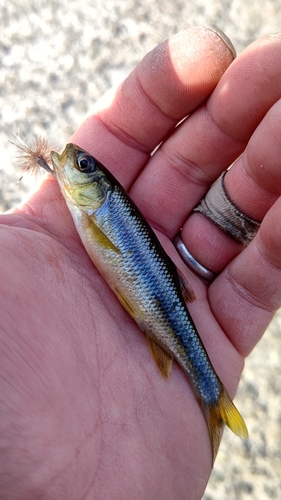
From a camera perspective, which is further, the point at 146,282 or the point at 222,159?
the point at 222,159

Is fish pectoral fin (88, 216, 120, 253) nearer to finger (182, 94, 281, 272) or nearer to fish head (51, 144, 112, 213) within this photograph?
fish head (51, 144, 112, 213)

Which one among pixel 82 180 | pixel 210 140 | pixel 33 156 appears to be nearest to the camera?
pixel 82 180

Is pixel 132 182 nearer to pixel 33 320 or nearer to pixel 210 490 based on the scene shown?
pixel 33 320

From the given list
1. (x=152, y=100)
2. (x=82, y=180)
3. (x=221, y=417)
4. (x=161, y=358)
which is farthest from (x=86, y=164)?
(x=221, y=417)

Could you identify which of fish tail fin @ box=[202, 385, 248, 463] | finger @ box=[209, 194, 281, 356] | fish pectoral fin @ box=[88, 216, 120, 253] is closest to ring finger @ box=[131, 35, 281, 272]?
finger @ box=[209, 194, 281, 356]

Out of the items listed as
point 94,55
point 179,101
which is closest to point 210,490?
point 179,101

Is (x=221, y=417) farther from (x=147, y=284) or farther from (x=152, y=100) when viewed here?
(x=152, y=100)

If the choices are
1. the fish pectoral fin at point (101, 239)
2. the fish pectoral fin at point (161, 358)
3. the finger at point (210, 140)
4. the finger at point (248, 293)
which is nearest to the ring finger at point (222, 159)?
the finger at point (210, 140)
